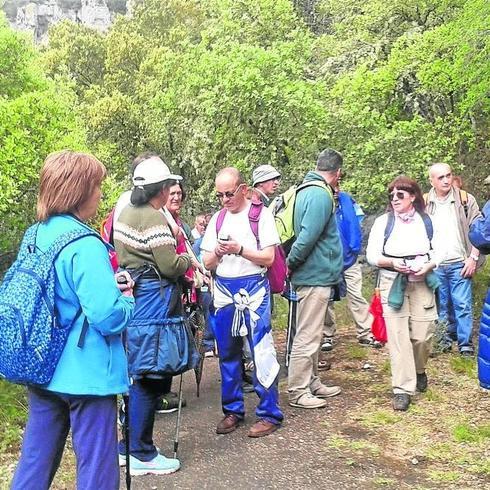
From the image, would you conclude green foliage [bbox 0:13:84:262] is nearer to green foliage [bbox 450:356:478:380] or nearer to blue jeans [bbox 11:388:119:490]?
blue jeans [bbox 11:388:119:490]

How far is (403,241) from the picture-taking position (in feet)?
17.7

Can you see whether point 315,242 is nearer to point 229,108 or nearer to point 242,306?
point 242,306

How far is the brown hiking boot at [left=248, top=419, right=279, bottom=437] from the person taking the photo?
4852 mm

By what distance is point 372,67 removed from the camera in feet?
51.2

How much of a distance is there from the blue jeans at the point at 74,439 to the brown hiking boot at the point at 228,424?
1.95m

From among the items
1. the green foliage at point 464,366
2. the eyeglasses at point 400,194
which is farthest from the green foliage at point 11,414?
the green foliage at point 464,366

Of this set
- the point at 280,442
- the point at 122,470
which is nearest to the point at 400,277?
the point at 280,442

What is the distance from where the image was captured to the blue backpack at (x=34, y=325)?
287 centimetres

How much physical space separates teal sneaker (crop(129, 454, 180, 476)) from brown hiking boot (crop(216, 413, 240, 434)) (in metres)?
0.71

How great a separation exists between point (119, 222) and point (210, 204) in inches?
453

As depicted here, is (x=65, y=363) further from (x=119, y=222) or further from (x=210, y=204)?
(x=210, y=204)

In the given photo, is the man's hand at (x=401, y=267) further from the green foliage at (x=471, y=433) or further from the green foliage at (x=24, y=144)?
the green foliage at (x=24, y=144)

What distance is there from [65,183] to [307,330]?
2944 mm

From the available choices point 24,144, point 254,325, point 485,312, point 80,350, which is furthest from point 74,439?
point 24,144
